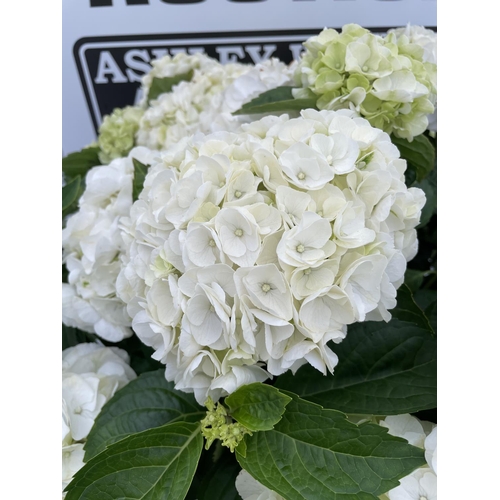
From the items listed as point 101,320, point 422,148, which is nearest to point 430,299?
point 422,148

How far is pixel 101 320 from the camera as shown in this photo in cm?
67

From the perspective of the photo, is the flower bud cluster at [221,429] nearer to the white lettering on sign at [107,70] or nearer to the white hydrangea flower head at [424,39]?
the white hydrangea flower head at [424,39]

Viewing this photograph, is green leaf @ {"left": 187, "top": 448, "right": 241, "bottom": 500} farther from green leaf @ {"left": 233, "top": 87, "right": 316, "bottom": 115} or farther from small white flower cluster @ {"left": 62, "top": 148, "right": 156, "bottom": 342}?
green leaf @ {"left": 233, "top": 87, "right": 316, "bottom": 115}

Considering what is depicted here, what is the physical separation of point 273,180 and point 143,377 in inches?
11.1

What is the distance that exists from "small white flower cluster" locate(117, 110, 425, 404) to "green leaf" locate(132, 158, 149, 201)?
157 millimetres

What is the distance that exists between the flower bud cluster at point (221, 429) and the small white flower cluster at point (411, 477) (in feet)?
0.19

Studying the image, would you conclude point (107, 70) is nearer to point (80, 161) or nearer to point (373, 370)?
point (80, 161)

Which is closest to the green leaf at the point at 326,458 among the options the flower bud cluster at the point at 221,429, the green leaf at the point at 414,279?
→ the flower bud cluster at the point at 221,429

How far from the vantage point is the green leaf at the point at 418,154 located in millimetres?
662

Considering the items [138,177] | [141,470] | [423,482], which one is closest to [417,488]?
[423,482]

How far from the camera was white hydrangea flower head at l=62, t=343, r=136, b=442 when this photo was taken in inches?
23.4

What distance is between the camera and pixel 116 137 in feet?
3.27

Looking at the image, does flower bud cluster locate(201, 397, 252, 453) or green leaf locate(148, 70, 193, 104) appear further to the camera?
green leaf locate(148, 70, 193, 104)

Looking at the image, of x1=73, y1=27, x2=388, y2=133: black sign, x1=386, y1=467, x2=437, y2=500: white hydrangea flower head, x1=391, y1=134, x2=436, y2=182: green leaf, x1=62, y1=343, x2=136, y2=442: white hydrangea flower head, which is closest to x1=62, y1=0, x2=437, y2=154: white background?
x1=73, y1=27, x2=388, y2=133: black sign
